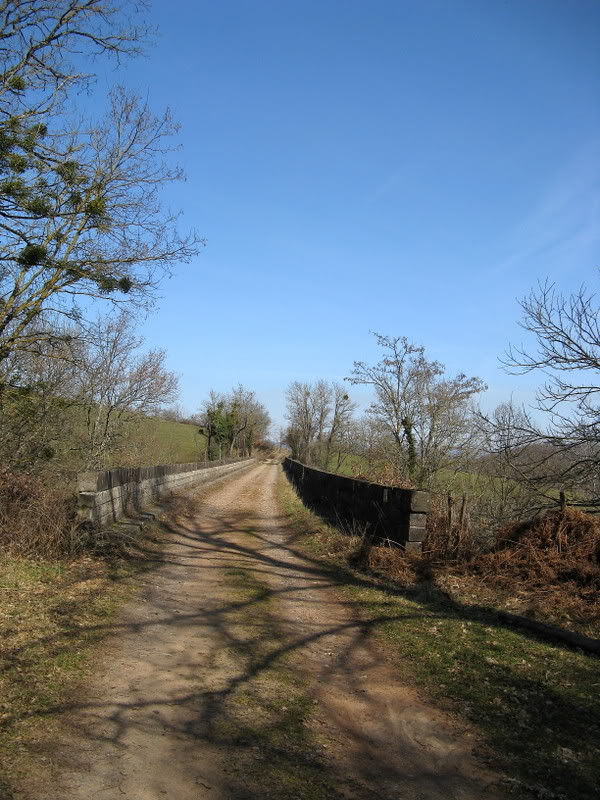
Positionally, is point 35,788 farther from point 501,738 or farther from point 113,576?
point 113,576

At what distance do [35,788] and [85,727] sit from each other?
0.77 m

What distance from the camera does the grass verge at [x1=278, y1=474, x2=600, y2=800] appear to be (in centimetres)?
384

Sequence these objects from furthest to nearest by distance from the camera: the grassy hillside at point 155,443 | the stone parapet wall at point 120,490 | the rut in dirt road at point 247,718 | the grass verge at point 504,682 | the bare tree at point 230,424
Result: the bare tree at point 230,424 < the grassy hillside at point 155,443 < the stone parapet wall at point 120,490 < the grass verge at point 504,682 < the rut in dirt road at point 247,718

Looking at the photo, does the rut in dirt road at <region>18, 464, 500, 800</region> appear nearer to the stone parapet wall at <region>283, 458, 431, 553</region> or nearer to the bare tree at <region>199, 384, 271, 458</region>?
the stone parapet wall at <region>283, 458, 431, 553</region>

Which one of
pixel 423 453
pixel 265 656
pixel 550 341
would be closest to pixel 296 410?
pixel 423 453

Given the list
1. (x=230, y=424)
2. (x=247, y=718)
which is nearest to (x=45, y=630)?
(x=247, y=718)

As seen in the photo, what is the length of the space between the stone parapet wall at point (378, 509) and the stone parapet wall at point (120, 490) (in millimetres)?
4476

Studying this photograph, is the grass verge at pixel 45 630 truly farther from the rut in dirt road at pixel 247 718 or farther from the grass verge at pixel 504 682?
the grass verge at pixel 504 682

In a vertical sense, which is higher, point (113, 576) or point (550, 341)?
point (550, 341)

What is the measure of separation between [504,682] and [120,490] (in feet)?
27.5

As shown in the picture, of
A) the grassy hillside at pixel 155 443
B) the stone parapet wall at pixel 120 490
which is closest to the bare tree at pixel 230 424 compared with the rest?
the grassy hillside at pixel 155 443

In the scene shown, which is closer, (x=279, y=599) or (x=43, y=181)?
(x=279, y=599)

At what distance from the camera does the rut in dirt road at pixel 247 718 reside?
342 cm

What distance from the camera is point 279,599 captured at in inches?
317
